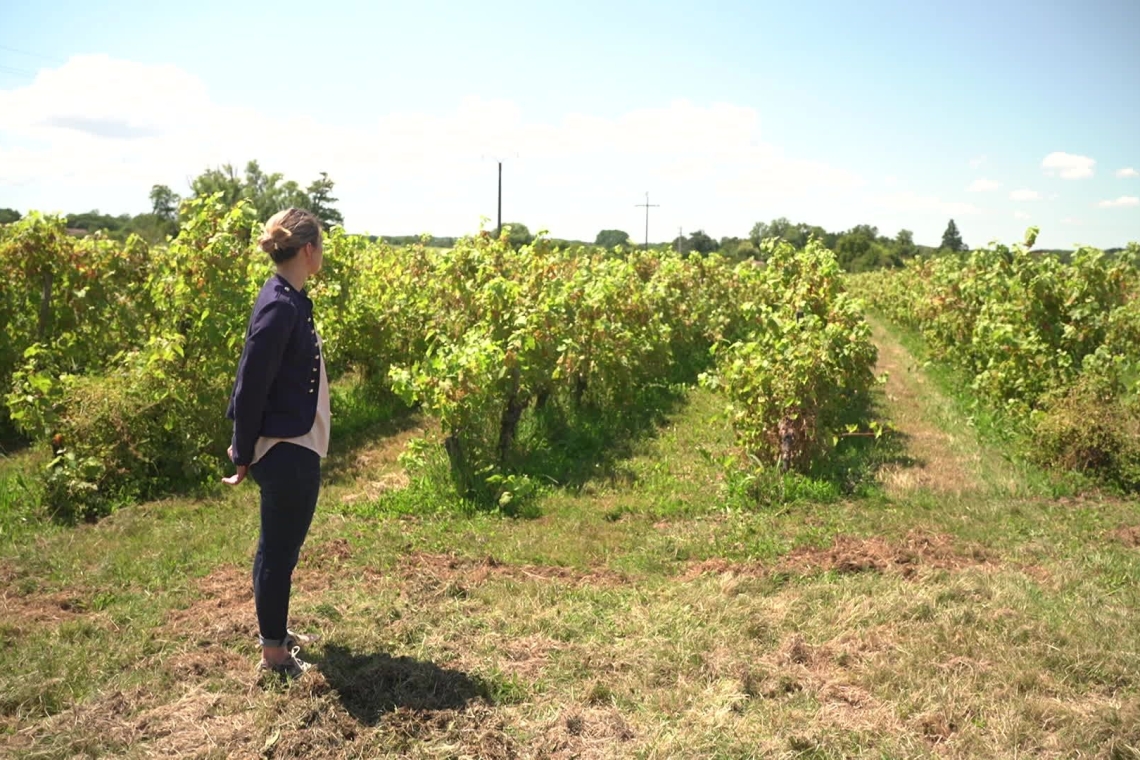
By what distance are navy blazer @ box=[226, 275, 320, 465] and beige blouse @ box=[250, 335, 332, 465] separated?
29 mm

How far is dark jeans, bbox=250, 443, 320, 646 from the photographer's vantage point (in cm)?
339

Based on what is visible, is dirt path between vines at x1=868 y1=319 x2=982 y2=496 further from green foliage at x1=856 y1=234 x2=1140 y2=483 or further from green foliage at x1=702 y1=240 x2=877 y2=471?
green foliage at x1=702 y1=240 x2=877 y2=471

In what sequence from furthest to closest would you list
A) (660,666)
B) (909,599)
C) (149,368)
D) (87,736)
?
(149,368)
(909,599)
(660,666)
(87,736)

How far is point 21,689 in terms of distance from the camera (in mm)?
3471

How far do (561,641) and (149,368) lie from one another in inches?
182

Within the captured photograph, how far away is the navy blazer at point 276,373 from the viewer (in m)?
3.30

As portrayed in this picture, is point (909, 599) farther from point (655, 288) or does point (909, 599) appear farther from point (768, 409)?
point (655, 288)

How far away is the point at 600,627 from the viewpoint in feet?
14.0

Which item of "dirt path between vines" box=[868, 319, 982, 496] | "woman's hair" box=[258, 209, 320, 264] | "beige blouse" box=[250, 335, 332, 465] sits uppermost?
"woman's hair" box=[258, 209, 320, 264]

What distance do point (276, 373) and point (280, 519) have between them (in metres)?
0.60

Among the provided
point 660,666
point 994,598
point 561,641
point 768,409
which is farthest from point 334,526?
point 994,598

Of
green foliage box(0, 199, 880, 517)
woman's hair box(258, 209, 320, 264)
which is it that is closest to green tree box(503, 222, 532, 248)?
green foliage box(0, 199, 880, 517)

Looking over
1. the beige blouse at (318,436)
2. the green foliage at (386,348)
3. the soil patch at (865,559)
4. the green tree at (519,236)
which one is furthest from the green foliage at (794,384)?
the green tree at (519,236)

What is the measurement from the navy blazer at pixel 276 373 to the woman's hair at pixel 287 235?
12cm
